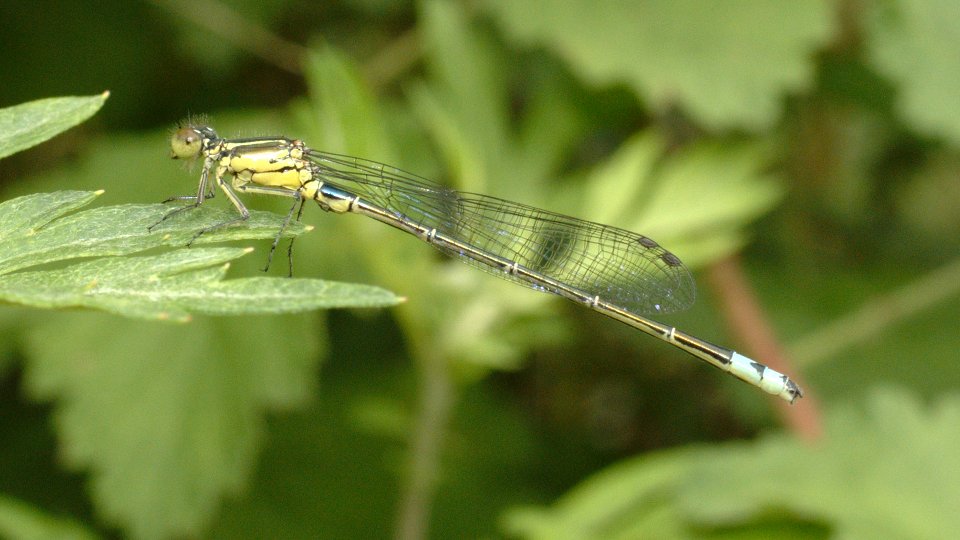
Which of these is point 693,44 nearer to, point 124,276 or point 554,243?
point 554,243

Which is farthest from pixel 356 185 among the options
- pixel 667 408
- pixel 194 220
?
pixel 667 408

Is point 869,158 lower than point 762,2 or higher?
higher

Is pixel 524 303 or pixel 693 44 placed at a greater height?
pixel 693 44

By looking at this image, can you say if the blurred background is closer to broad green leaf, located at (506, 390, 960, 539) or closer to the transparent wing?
broad green leaf, located at (506, 390, 960, 539)

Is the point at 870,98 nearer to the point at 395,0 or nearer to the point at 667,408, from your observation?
the point at 667,408

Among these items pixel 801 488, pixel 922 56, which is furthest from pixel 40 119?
pixel 922 56

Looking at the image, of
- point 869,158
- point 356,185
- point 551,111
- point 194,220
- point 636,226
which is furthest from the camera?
point 869,158

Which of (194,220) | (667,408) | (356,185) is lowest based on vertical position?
(194,220)
